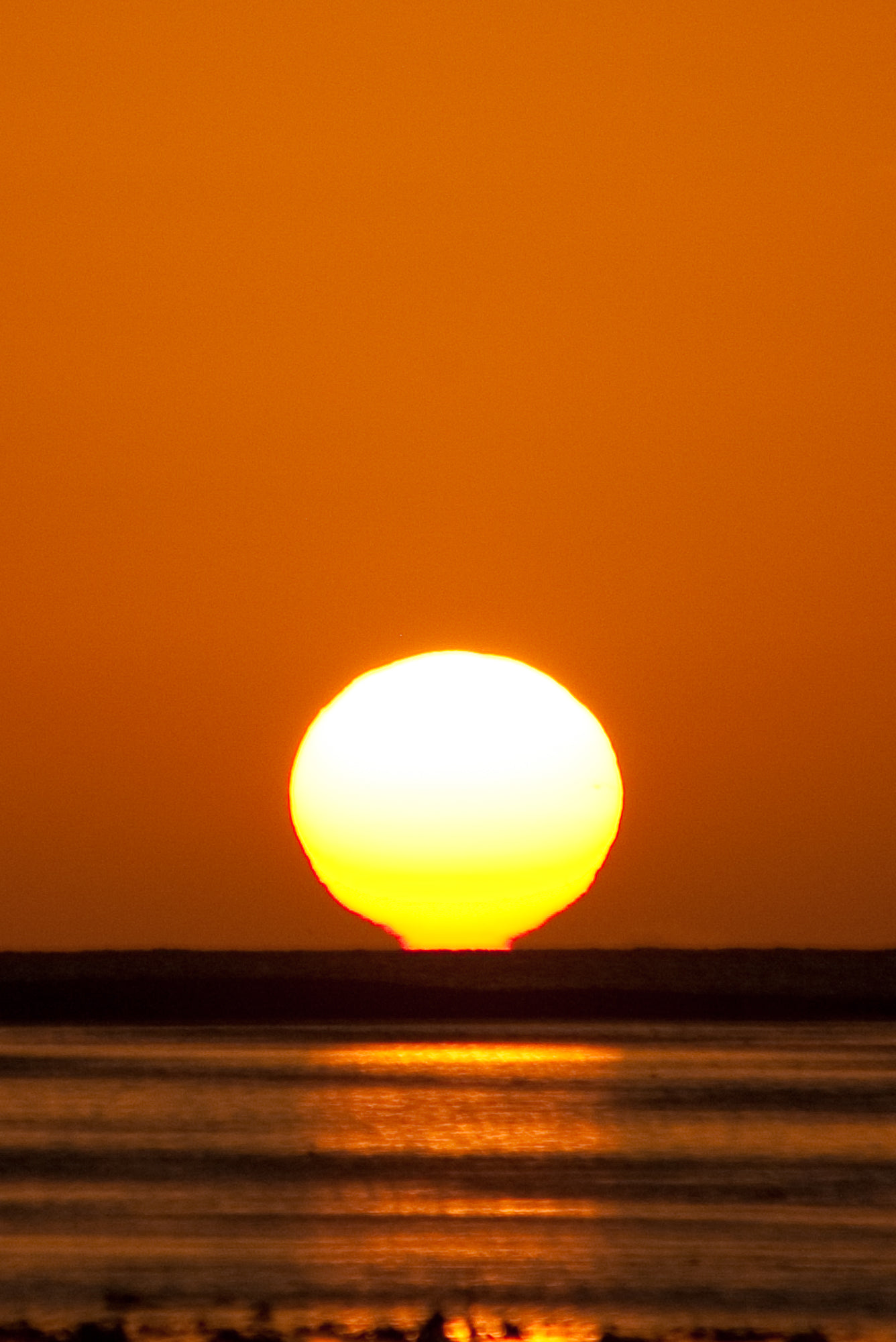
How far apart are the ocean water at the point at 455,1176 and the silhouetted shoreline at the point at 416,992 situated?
0.03 m

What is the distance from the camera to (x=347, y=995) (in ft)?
3.98

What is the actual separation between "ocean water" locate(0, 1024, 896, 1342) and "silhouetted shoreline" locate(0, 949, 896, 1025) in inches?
1.3

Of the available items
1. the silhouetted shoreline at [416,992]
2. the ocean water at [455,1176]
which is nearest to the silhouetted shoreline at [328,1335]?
the ocean water at [455,1176]

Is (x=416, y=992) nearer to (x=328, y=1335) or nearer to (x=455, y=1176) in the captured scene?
(x=455, y=1176)

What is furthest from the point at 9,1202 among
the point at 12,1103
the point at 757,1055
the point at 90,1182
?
the point at 757,1055

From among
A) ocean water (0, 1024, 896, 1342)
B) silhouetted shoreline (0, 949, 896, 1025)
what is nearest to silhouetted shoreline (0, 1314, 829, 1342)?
ocean water (0, 1024, 896, 1342)

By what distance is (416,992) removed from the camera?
4.01 ft

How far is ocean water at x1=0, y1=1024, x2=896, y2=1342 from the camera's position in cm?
69

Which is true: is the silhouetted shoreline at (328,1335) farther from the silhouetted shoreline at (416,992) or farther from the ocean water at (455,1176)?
the silhouetted shoreline at (416,992)

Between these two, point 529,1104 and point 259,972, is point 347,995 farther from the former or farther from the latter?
point 529,1104

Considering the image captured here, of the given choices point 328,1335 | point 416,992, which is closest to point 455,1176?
point 328,1335

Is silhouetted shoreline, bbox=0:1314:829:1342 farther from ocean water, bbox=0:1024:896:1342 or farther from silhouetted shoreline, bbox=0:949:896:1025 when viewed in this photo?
silhouetted shoreline, bbox=0:949:896:1025

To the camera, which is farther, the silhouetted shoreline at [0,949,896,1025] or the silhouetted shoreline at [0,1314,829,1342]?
the silhouetted shoreline at [0,949,896,1025]

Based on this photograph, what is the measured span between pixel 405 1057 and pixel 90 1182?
306 millimetres
